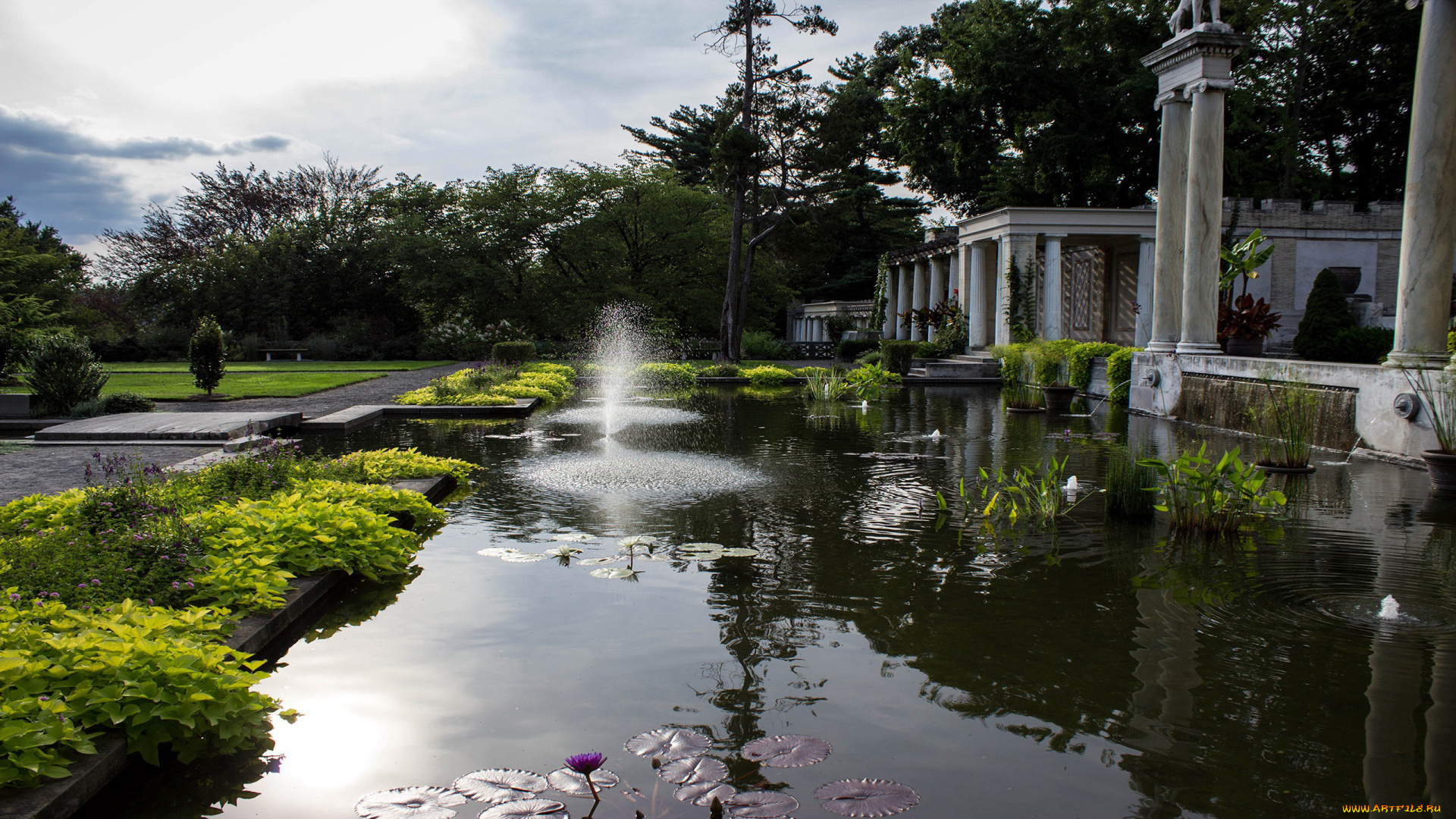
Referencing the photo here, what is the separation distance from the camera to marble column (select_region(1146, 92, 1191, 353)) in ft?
49.0

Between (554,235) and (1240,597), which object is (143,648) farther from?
(554,235)

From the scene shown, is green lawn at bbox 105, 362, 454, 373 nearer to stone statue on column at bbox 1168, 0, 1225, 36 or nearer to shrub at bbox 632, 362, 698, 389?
shrub at bbox 632, 362, 698, 389

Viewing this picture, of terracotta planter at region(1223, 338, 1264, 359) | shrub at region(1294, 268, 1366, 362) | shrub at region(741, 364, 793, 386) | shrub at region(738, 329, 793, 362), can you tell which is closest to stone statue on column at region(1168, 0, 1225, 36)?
terracotta planter at region(1223, 338, 1264, 359)

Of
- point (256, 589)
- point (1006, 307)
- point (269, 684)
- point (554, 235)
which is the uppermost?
point (554, 235)

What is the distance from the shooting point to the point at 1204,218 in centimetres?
1389

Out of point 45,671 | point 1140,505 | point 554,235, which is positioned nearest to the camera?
point 45,671

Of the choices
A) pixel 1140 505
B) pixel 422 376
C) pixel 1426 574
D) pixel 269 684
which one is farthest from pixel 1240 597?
pixel 422 376

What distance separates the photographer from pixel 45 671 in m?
2.82

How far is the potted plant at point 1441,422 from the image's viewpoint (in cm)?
738

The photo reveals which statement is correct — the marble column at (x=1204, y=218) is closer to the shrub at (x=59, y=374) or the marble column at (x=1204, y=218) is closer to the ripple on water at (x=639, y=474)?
the ripple on water at (x=639, y=474)

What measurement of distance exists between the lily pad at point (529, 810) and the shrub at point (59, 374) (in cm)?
1360

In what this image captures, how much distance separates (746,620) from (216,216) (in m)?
50.1

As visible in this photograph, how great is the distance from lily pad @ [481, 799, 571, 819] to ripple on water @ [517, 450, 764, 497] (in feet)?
16.3

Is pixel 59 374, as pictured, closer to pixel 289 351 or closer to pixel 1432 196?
pixel 1432 196
